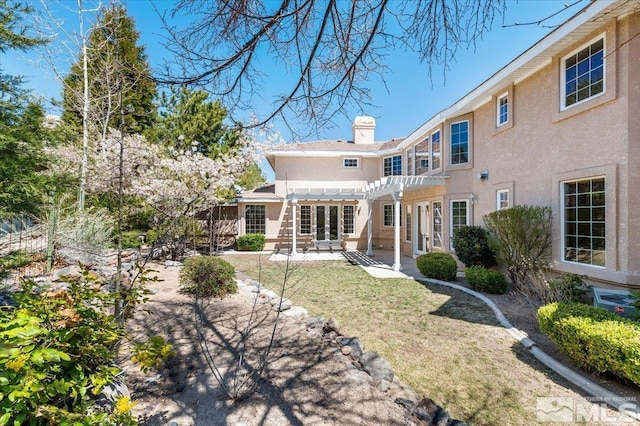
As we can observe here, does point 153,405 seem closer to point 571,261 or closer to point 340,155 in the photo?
point 571,261

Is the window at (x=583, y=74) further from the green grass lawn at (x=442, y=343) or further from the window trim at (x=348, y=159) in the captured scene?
the window trim at (x=348, y=159)

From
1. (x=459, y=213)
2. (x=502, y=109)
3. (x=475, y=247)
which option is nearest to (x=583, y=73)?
(x=502, y=109)

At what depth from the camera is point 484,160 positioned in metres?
9.91

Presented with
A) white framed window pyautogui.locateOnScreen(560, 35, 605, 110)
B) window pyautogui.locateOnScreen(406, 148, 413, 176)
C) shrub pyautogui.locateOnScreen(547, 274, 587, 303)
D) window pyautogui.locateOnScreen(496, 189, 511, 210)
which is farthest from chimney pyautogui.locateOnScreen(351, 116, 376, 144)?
shrub pyautogui.locateOnScreen(547, 274, 587, 303)

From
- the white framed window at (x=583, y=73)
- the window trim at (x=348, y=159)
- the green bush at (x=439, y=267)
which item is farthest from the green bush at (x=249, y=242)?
the white framed window at (x=583, y=73)

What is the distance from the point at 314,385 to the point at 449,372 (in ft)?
6.78

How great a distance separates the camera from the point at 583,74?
21.3ft

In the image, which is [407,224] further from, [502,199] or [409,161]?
[502,199]

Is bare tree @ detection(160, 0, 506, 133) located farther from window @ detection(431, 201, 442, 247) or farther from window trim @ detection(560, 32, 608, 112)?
window @ detection(431, 201, 442, 247)

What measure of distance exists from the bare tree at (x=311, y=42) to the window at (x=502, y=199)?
A: 744 centimetres

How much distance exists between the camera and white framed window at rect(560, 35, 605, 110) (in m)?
6.10

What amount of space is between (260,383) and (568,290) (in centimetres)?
624

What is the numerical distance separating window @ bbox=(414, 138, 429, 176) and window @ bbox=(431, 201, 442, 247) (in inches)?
72.1

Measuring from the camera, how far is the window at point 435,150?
1216cm
